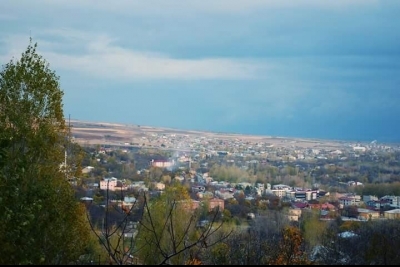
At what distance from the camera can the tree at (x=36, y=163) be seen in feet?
29.1

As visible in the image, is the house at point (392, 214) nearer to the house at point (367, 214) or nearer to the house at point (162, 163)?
the house at point (367, 214)

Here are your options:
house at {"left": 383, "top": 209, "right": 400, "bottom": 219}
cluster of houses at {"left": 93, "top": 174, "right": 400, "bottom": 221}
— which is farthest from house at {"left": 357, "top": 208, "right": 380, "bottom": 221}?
house at {"left": 383, "top": 209, "right": 400, "bottom": 219}

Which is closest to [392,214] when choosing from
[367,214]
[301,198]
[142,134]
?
[367,214]

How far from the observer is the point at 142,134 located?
44750 millimetres

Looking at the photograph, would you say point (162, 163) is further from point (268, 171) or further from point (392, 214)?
point (392, 214)

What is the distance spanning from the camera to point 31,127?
10.7 m

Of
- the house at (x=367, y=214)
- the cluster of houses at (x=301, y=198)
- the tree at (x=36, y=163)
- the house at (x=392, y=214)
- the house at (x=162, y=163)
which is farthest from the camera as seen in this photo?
the house at (x=162, y=163)

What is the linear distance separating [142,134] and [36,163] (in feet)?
A: 113

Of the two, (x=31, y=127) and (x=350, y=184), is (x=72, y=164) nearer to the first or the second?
(x=31, y=127)

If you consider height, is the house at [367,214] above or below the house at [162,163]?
below

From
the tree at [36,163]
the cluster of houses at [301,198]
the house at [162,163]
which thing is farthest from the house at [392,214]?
the tree at [36,163]

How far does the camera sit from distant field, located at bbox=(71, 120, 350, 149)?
129 ft

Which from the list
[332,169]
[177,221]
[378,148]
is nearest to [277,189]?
[332,169]

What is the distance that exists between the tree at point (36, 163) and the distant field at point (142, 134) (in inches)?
958
